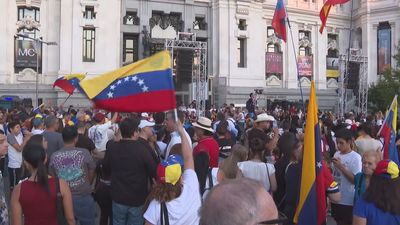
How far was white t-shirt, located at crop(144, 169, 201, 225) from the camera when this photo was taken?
4.01 meters

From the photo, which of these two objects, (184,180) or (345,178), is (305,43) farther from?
(184,180)

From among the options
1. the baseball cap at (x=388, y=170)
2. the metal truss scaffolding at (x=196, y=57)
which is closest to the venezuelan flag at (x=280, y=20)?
the metal truss scaffolding at (x=196, y=57)

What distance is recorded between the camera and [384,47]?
40.5 meters

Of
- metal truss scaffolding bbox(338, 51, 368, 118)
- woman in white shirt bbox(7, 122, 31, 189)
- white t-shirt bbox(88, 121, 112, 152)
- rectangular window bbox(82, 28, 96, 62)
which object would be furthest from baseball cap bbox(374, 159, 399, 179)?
metal truss scaffolding bbox(338, 51, 368, 118)

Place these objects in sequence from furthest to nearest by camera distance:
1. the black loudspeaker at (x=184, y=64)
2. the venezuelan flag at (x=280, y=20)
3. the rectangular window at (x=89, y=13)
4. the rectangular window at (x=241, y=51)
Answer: the rectangular window at (x=241, y=51)
the rectangular window at (x=89, y=13)
the black loudspeaker at (x=184, y=64)
the venezuelan flag at (x=280, y=20)

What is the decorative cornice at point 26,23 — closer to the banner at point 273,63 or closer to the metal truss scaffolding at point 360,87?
the banner at point 273,63

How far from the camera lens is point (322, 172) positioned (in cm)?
496

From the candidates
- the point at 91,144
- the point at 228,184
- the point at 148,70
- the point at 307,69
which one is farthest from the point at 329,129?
the point at 307,69

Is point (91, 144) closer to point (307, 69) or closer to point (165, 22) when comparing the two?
point (165, 22)

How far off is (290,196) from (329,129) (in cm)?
622

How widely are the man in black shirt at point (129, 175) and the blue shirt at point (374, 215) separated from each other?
257cm

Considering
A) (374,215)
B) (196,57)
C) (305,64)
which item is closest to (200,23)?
(196,57)

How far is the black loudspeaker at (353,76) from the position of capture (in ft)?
113

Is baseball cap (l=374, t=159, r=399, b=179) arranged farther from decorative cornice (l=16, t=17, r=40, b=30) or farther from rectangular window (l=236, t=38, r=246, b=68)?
rectangular window (l=236, t=38, r=246, b=68)
